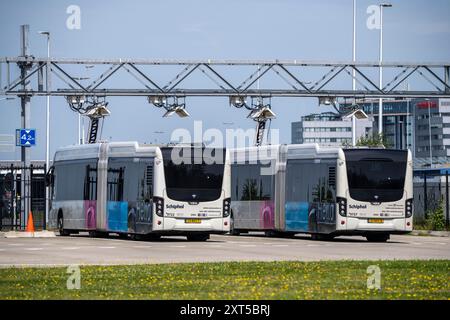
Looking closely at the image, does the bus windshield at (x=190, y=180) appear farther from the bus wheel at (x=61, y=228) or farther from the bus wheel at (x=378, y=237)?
the bus wheel at (x=61, y=228)

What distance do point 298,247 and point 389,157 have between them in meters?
6.74

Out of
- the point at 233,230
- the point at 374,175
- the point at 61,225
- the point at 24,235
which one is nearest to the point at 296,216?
the point at 374,175

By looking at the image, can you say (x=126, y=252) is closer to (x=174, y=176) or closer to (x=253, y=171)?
(x=174, y=176)

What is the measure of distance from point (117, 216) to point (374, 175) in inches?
314

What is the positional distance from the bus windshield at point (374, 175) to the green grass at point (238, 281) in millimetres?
14855

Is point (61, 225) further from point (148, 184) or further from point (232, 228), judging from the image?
point (148, 184)

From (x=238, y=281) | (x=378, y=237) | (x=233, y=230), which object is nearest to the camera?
(x=238, y=281)

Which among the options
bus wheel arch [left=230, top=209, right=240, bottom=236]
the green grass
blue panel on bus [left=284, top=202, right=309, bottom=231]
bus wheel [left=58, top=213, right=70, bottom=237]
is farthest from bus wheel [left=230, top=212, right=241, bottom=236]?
the green grass

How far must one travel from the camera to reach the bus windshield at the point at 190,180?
1622 inches

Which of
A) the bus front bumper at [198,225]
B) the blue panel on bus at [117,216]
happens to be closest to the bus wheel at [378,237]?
the bus front bumper at [198,225]

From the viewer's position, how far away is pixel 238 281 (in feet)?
72.4

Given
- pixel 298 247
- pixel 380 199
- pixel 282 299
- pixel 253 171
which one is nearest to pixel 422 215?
pixel 253 171

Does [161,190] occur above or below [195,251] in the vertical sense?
above

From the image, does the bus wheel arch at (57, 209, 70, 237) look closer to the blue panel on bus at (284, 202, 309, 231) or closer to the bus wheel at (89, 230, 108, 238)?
the bus wheel at (89, 230, 108, 238)
